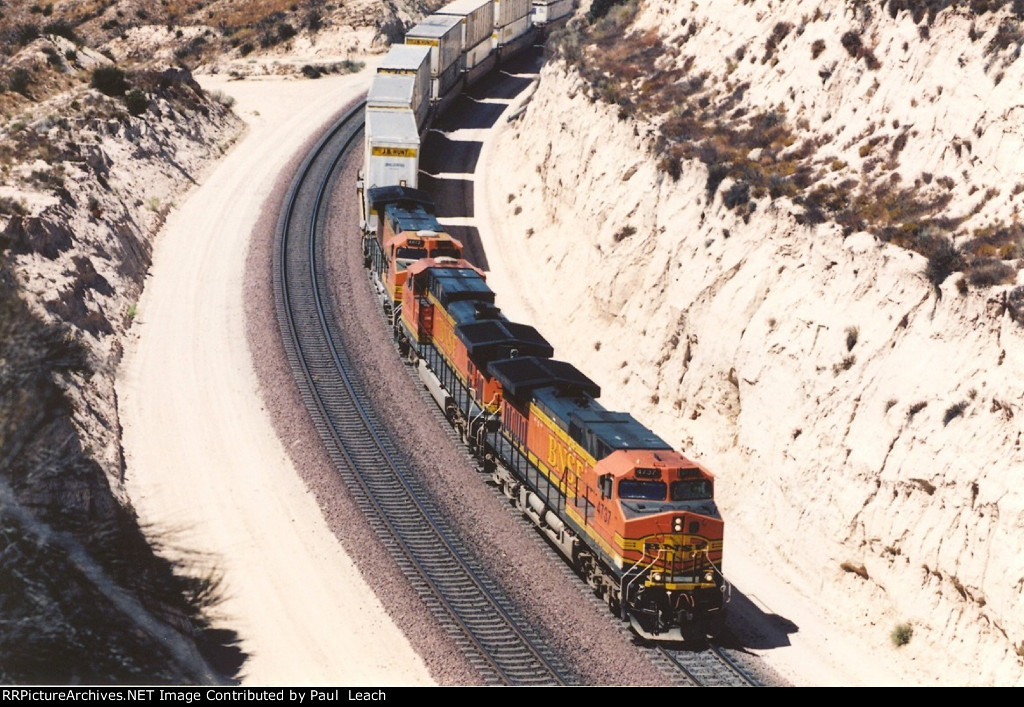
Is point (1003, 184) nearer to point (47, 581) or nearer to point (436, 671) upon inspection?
point (436, 671)

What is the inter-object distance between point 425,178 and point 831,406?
3424cm

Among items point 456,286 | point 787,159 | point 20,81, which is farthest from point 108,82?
point 787,159

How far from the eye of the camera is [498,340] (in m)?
33.3

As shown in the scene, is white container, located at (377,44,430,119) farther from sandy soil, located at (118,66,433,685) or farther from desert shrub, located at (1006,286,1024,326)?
desert shrub, located at (1006,286,1024,326)

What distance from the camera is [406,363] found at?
41.1 m

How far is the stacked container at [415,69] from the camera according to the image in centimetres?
5988

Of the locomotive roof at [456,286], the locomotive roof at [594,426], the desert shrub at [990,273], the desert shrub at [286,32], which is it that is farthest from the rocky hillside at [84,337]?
the desert shrub at [990,273]

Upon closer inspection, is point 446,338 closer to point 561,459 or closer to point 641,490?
point 561,459

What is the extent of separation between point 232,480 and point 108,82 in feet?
112

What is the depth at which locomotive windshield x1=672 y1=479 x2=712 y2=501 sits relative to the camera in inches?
1022

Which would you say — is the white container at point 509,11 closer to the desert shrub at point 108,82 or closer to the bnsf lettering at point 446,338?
the desert shrub at point 108,82

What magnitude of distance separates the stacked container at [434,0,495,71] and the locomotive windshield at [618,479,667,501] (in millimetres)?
54229

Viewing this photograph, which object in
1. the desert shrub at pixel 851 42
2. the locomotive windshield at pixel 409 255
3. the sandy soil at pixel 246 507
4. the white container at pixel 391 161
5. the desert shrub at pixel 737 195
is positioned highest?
the desert shrub at pixel 851 42

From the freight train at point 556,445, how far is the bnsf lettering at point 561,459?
0.16 ft
